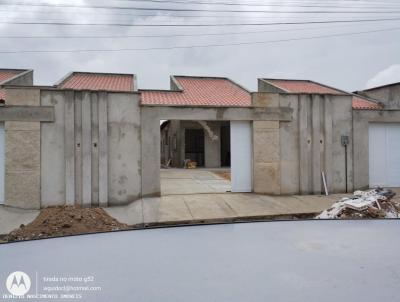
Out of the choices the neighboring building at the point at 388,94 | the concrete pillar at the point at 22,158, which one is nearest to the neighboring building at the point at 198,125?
the concrete pillar at the point at 22,158

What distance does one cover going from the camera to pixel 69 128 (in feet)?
29.6

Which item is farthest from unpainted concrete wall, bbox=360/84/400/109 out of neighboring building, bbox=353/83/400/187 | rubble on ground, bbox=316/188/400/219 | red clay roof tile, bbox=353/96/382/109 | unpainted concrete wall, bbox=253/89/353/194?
rubble on ground, bbox=316/188/400/219

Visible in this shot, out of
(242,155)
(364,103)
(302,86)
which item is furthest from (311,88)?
(242,155)

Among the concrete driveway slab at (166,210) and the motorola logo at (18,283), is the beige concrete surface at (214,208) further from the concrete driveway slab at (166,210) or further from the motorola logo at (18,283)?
the motorola logo at (18,283)

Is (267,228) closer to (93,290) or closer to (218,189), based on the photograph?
(93,290)

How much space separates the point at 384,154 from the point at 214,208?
294 inches

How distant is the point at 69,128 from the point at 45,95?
1195mm

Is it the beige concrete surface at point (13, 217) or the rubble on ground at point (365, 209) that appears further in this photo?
the beige concrete surface at point (13, 217)

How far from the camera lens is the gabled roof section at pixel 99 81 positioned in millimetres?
11977

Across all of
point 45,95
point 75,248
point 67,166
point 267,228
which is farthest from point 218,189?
point 75,248

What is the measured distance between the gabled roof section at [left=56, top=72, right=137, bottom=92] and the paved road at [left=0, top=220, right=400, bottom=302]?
9624 millimetres

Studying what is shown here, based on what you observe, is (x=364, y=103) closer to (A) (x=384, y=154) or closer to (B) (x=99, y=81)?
(A) (x=384, y=154)

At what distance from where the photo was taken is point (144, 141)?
9.49 meters

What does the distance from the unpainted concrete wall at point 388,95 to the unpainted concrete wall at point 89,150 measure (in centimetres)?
1181
